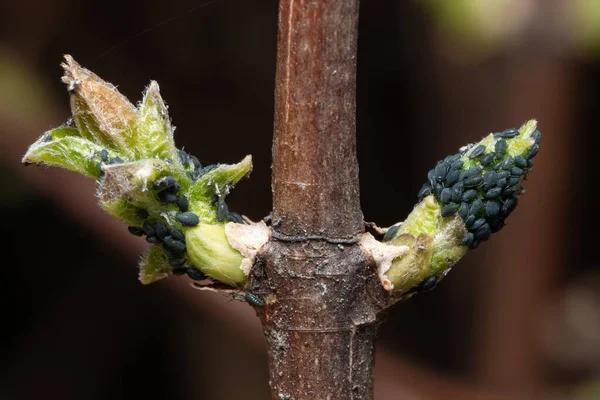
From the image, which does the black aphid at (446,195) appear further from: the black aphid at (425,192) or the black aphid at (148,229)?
the black aphid at (148,229)

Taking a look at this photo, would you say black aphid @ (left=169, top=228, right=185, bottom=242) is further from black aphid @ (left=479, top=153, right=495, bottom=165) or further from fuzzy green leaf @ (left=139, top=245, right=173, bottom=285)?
black aphid @ (left=479, top=153, right=495, bottom=165)

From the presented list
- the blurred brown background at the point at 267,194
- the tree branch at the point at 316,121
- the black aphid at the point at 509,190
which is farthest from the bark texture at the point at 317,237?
the blurred brown background at the point at 267,194

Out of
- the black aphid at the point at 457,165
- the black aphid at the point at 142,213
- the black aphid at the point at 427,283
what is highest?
the black aphid at the point at 457,165

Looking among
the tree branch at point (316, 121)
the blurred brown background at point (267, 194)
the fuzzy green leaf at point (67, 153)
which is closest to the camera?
the tree branch at point (316, 121)

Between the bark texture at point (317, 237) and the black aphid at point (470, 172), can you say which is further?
the black aphid at point (470, 172)

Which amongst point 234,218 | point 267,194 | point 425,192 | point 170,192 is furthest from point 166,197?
point 267,194

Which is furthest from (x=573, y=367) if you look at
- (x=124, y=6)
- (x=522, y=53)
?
(x=124, y=6)

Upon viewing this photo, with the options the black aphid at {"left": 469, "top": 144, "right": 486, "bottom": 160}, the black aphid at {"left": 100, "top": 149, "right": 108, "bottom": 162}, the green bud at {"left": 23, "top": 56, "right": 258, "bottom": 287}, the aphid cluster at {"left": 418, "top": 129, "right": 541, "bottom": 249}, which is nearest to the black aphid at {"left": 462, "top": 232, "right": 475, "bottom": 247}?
the aphid cluster at {"left": 418, "top": 129, "right": 541, "bottom": 249}
